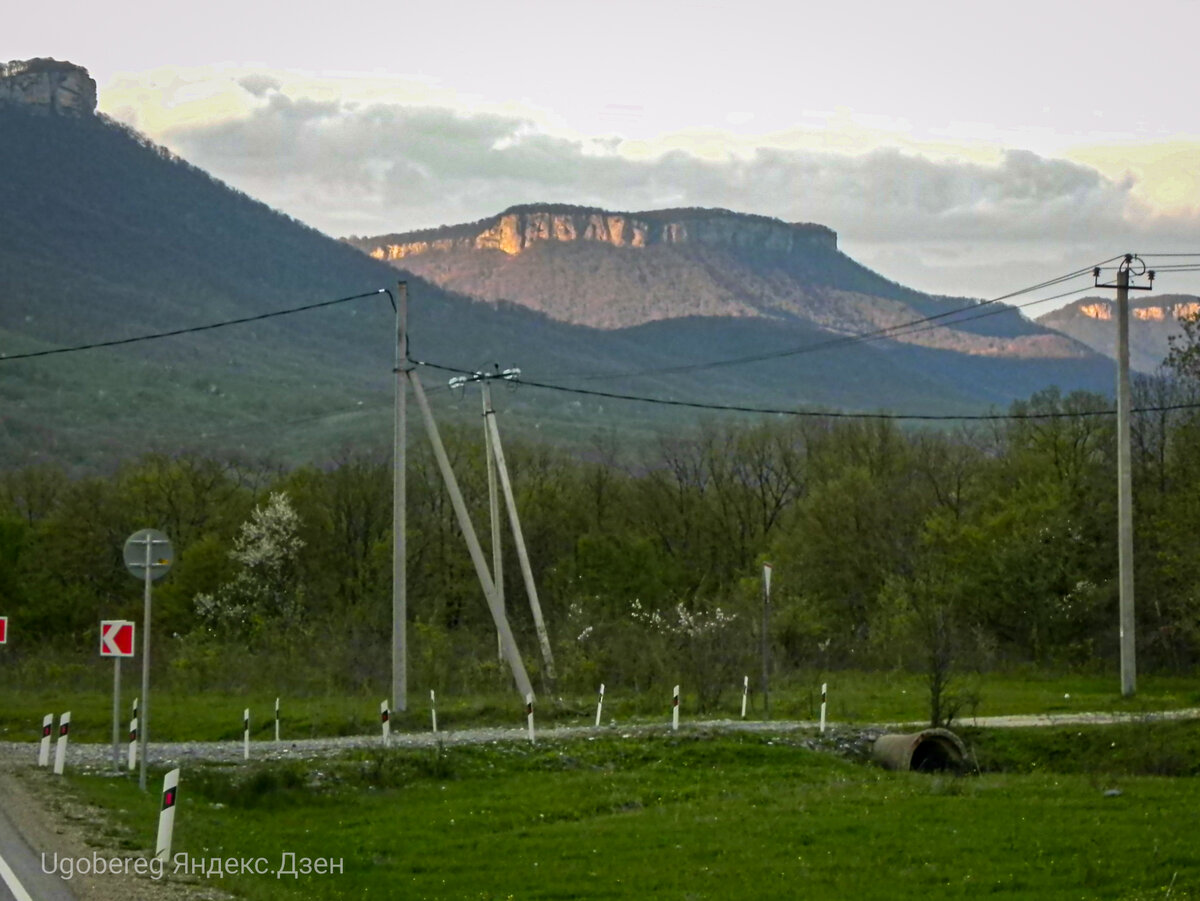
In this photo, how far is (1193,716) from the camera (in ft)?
104

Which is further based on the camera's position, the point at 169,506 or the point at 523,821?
the point at 169,506

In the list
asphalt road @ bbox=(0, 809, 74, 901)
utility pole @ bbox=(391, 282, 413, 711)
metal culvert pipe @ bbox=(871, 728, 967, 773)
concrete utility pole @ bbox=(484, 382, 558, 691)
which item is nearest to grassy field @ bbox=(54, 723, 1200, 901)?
metal culvert pipe @ bbox=(871, 728, 967, 773)

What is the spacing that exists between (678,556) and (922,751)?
4357 cm

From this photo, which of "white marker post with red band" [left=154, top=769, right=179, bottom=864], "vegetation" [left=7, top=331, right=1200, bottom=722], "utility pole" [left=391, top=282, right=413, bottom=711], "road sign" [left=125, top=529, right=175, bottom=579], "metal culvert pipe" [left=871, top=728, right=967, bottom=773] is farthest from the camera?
"vegetation" [left=7, top=331, right=1200, bottom=722]

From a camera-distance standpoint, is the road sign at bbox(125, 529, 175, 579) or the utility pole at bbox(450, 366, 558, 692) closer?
the road sign at bbox(125, 529, 175, 579)

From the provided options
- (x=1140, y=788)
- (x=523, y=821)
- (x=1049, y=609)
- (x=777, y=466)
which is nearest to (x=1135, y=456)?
(x=1049, y=609)

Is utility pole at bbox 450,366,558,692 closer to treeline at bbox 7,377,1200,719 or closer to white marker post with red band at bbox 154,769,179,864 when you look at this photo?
treeline at bbox 7,377,1200,719

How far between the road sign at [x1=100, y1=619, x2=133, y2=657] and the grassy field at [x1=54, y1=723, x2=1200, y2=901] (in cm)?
188

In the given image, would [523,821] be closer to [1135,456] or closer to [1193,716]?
[1193,716]

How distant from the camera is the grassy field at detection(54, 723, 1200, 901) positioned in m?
17.5

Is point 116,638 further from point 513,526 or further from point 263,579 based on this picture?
point 263,579

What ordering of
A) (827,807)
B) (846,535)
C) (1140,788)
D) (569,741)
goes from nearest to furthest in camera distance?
(827,807)
(1140,788)
(569,741)
(846,535)

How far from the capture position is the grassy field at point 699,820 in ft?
57.5

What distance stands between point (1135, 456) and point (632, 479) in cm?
2741
